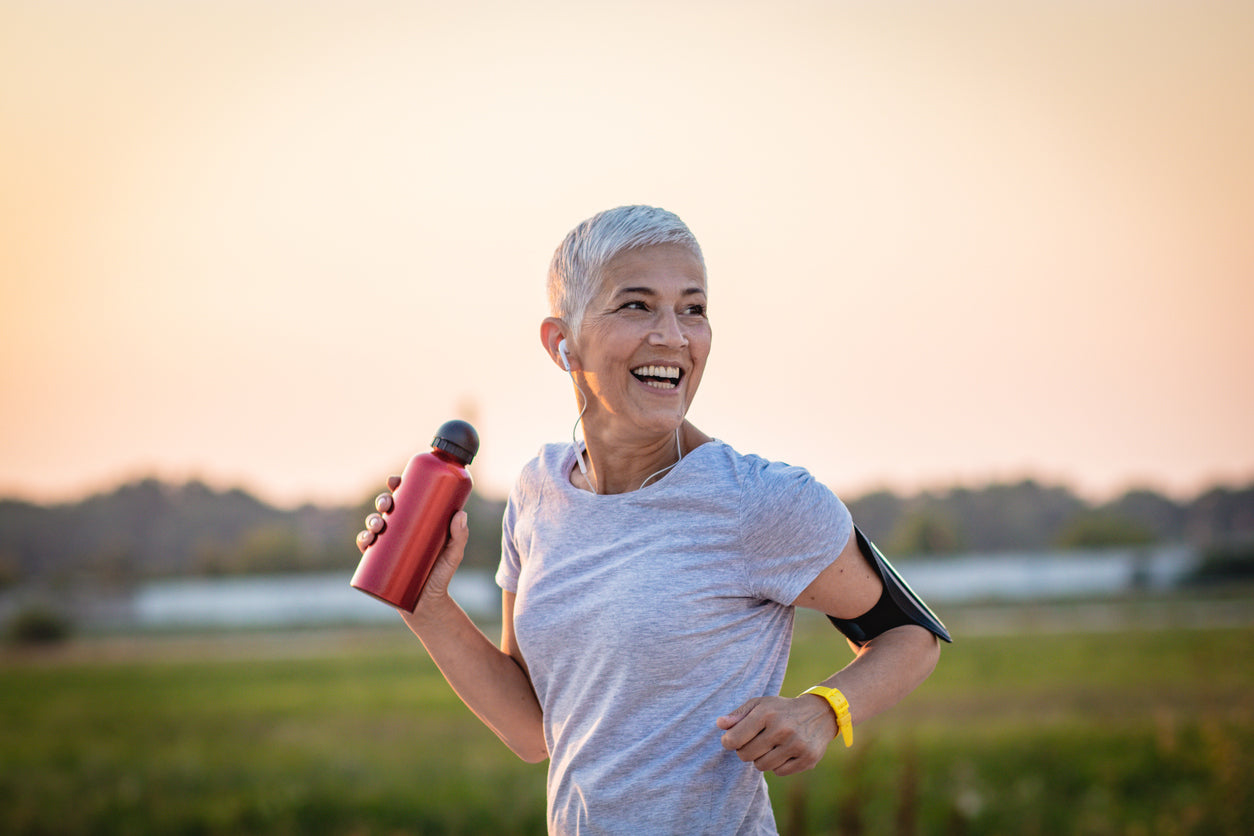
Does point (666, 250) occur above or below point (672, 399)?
above

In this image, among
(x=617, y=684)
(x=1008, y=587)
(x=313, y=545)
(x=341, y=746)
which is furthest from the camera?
(x=313, y=545)

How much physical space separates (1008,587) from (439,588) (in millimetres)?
25586

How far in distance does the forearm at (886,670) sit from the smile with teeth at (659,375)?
619 millimetres

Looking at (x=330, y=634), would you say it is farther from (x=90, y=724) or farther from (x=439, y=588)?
(x=439, y=588)

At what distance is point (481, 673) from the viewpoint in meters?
2.34

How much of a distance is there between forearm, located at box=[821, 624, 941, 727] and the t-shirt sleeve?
19 cm

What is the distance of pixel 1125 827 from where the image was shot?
7559 millimetres

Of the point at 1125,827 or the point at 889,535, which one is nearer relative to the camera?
the point at 1125,827

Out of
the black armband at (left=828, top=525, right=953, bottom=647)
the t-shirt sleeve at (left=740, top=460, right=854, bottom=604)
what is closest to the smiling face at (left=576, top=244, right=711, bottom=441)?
the t-shirt sleeve at (left=740, top=460, right=854, bottom=604)

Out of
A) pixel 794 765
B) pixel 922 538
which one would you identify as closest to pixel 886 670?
pixel 794 765

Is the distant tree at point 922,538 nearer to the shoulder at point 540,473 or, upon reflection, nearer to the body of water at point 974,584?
the body of water at point 974,584

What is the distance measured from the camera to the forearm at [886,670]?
1945 millimetres

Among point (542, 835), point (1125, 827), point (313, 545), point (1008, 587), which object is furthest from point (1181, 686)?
point (313, 545)

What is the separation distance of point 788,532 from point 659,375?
39cm
